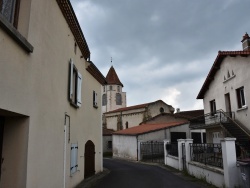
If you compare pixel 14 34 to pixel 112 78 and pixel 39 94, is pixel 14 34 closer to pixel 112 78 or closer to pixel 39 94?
pixel 39 94

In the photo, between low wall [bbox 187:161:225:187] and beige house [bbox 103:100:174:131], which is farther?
beige house [bbox 103:100:174:131]

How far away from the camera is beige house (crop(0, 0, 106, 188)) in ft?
14.9

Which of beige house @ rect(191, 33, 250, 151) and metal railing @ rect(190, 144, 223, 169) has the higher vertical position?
beige house @ rect(191, 33, 250, 151)

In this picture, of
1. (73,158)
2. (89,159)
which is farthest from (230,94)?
(73,158)

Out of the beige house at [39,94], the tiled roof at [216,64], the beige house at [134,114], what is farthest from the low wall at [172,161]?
the beige house at [134,114]

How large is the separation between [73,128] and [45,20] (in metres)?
4.60

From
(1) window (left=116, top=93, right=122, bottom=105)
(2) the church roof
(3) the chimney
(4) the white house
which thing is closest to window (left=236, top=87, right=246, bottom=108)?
(3) the chimney

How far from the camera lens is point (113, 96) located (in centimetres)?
5731

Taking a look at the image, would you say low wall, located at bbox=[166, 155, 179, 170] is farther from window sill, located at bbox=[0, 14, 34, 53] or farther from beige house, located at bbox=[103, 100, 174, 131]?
beige house, located at bbox=[103, 100, 174, 131]

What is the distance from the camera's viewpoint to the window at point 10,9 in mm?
4591

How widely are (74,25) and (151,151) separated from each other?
1792 cm

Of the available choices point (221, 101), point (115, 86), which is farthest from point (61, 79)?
point (115, 86)

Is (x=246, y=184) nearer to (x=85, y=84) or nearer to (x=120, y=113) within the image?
(x=85, y=84)

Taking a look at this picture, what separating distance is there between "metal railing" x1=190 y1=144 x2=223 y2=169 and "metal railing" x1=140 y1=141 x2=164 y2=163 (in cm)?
1115
